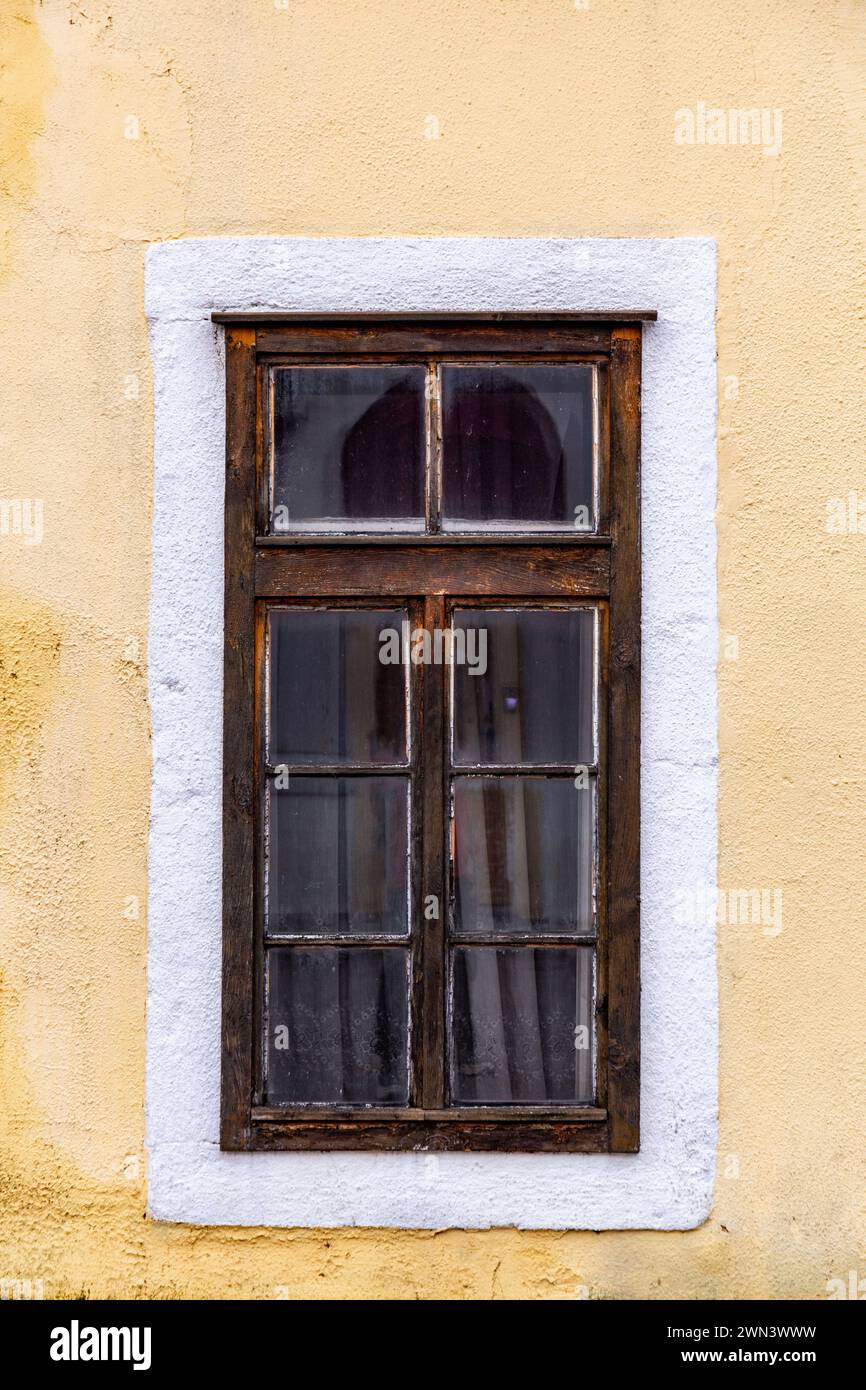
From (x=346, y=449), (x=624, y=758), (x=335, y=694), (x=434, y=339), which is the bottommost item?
(x=624, y=758)

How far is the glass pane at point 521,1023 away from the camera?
3.03 meters

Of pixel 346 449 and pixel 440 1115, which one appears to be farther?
pixel 346 449

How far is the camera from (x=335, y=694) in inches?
121

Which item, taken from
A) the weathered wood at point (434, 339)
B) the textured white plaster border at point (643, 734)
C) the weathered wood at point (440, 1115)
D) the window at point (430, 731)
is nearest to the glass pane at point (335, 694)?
the window at point (430, 731)

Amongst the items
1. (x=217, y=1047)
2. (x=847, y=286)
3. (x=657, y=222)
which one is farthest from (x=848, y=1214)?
(x=657, y=222)

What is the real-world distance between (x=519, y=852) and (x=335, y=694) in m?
0.56

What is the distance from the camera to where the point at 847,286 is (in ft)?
9.98

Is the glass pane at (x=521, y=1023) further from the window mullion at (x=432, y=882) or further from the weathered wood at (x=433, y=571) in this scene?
the weathered wood at (x=433, y=571)

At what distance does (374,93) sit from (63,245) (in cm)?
79

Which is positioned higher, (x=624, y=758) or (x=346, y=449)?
(x=346, y=449)

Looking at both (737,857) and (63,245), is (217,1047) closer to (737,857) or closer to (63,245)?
(737,857)

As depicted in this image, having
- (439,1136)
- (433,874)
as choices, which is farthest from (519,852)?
(439,1136)

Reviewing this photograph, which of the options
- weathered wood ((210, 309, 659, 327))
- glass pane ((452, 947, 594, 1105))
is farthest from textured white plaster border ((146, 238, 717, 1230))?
glass pane ((452, 947, 594, 1105))

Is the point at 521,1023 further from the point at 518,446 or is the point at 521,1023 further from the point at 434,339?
the point at 434,339
